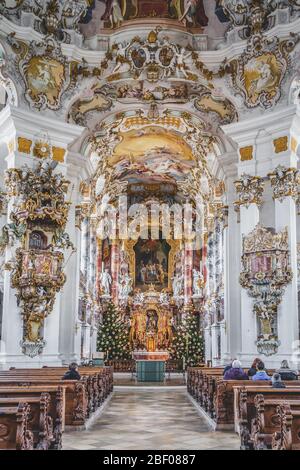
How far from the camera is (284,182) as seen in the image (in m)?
15.1

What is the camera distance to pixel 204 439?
858 centimetres

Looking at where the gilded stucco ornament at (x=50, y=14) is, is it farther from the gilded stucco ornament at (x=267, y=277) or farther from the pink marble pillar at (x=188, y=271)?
the pink marble pillar at (x=188, y=271)

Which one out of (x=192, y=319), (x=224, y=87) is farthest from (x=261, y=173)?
(x=192, y=319)

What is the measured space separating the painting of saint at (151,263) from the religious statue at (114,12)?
1652 centimetres

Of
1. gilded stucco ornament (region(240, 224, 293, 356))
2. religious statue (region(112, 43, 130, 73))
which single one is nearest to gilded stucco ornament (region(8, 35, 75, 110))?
religious statue (region(112, 43, 130, 73))

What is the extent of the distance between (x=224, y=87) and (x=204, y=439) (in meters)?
Result: 10.8

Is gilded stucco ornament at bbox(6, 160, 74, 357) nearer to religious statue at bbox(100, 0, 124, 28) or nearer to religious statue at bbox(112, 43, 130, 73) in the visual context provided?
religious statue at bbox(112, 43, 130, 73)

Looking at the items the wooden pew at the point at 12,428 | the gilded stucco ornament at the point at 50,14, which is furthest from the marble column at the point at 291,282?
the wooden pew at the point at 12,428

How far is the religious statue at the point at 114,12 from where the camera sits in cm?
1620

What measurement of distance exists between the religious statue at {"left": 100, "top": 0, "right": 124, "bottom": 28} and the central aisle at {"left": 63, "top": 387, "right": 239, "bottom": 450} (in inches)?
395

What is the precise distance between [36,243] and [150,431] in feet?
23.4

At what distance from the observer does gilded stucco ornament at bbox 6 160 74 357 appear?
1448cm

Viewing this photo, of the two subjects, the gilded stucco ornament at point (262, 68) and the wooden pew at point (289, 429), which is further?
the gilded stucco ornament at point (262, 68)

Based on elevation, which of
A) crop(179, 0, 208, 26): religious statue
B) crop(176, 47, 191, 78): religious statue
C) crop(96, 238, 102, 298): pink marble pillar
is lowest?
crop(96, 238, 102, 298): pink marble pillar
